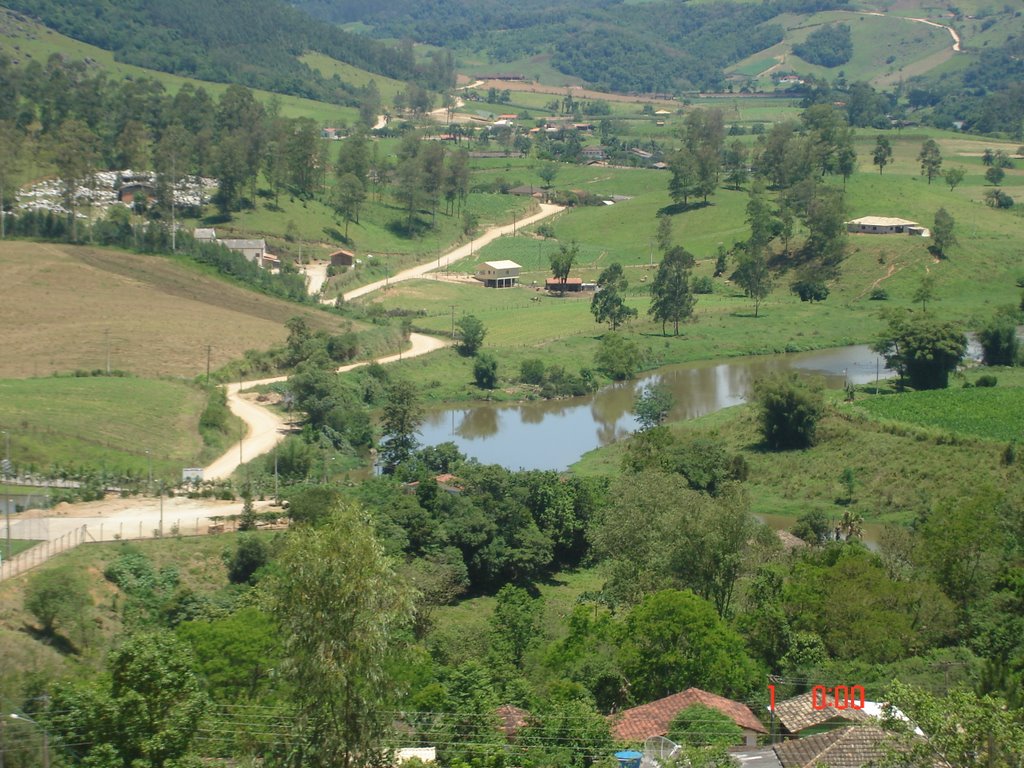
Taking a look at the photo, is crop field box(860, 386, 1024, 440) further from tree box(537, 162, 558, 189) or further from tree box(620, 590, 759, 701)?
tree box(537, 162, 558, 189)

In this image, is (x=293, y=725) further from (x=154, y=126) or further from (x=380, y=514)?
(x=154, y=126)

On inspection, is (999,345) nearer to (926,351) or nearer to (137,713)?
(926,351)

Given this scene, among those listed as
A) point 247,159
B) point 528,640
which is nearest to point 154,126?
point 247,159

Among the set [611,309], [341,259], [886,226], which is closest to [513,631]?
[611,309]

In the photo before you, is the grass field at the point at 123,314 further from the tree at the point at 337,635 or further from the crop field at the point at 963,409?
the tree at the point at 337,635

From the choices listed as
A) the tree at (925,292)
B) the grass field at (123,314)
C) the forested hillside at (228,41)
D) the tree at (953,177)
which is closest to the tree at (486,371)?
the grass field at (123,314)
